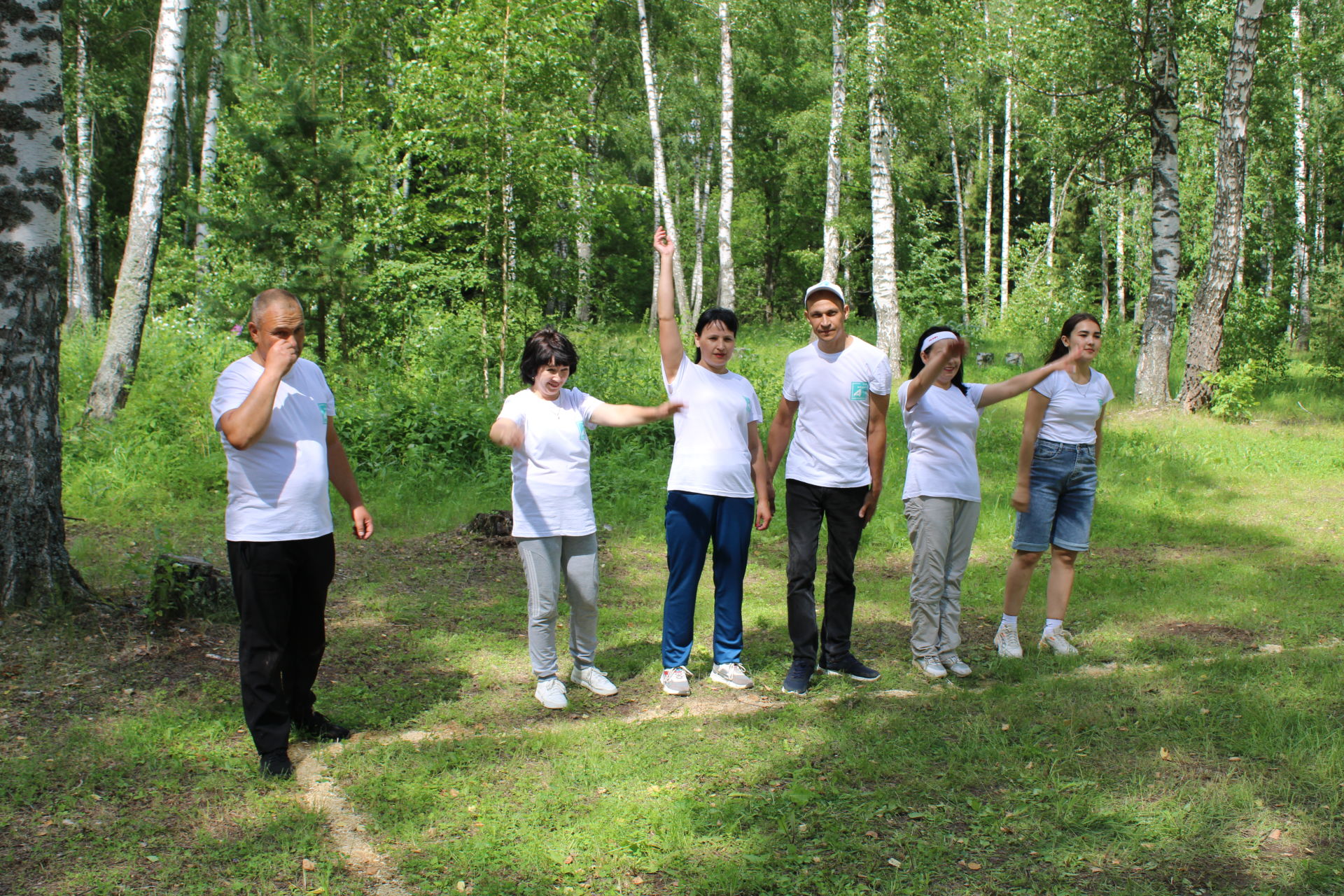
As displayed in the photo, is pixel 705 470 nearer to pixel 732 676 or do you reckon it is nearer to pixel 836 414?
pixel 836 414

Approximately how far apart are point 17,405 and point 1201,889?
571 centimetres

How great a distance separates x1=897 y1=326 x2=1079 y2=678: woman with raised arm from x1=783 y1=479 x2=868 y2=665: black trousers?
1.12ft

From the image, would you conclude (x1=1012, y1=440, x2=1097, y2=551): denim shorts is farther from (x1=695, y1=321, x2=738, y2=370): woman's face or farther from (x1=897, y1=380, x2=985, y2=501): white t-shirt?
(x1=695, y1=321, x2=738, y2=370): woman's face

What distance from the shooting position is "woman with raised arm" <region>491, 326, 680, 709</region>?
15.7 ft

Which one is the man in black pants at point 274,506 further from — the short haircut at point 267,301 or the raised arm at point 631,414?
the raised arm at point 631,414

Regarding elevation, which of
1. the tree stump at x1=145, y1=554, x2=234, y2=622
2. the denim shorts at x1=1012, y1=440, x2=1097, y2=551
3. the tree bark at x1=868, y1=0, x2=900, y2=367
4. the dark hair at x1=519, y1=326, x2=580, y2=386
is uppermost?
the tree bark at x1=868, y1=0, x2=900, y2=367

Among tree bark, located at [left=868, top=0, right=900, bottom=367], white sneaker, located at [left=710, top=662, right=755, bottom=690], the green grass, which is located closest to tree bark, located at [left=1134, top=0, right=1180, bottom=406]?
tree bark, located at [left=868, top=0, right=900, bottom=367]

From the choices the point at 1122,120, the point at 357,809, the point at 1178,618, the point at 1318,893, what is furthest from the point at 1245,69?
the point at 357,809

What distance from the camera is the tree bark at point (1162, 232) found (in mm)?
15031

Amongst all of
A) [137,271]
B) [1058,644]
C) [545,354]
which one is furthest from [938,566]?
[137,271]

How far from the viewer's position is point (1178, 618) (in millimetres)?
6516

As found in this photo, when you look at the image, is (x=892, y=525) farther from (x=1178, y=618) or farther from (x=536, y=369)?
(x=536, y=369)

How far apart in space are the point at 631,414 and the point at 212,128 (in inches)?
690

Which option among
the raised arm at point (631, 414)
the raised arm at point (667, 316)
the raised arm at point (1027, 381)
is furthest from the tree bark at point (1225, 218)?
the raised arm at point (631, 414)
